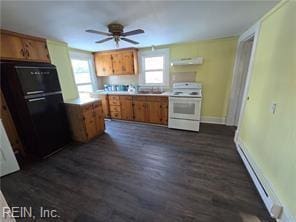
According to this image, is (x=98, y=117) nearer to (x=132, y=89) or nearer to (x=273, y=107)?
(x=132, y=89)

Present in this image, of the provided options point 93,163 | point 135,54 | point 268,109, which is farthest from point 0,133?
point 268,109

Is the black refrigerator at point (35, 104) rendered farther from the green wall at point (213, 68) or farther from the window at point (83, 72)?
the green wall at point (213, 68)

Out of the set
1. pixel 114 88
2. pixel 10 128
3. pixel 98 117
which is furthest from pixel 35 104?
pixel 114 88

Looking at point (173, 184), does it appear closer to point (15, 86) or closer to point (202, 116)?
point (202, 116)

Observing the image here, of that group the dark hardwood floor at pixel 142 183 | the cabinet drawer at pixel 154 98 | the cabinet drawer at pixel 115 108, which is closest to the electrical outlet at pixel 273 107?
the dark hardwood floor at pixel 142 183

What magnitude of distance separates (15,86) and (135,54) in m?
2.92

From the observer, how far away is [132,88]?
4.37 metres

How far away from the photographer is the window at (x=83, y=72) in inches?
160

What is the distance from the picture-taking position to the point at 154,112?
12.5ft

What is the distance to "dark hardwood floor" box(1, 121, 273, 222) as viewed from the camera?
60.1 inches

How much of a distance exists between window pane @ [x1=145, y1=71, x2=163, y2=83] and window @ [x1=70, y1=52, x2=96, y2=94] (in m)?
1.90

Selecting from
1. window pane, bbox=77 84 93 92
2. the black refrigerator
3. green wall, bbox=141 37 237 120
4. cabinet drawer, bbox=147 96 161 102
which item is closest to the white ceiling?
the black refrigerator

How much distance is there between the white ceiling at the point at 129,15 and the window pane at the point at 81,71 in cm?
151

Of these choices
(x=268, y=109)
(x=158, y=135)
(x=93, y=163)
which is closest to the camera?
(x=268, y=109)
